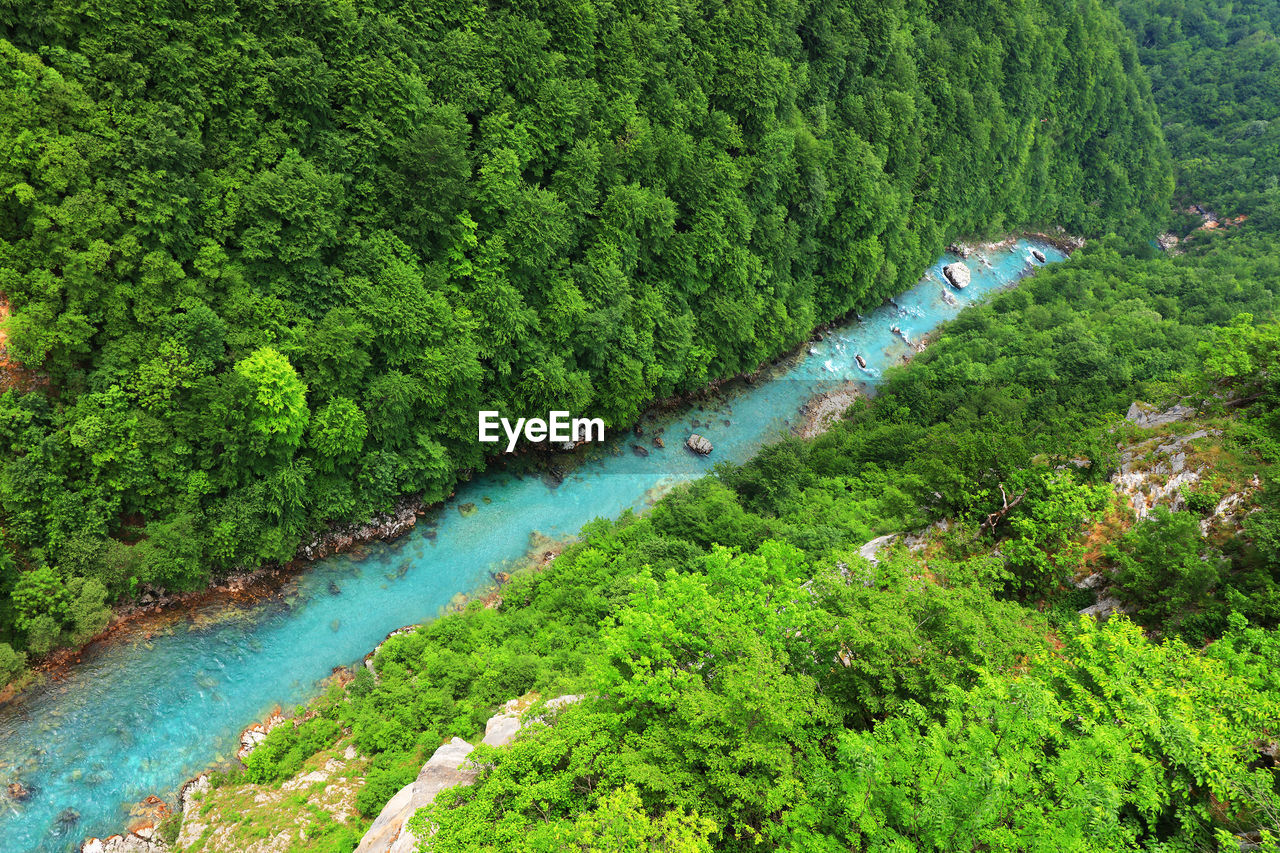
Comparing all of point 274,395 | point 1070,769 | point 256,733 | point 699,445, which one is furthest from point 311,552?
point 1070,769

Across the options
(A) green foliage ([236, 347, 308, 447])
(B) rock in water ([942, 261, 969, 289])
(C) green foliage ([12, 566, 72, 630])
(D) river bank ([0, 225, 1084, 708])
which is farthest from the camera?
(B) rock in water ([942, 261, 969, 289])

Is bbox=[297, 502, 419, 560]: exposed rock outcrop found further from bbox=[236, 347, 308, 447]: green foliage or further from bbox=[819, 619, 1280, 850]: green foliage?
bbox=[819, 619, 1280, 850]: green foliage

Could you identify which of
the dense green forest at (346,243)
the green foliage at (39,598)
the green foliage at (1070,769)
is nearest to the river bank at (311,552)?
the dense green forest at (346,243)

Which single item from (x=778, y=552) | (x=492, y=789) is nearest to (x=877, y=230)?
(x=778, y=552)

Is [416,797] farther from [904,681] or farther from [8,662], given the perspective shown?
[8,662]

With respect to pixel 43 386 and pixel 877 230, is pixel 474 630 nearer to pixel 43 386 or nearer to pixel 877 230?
pixel 43 386

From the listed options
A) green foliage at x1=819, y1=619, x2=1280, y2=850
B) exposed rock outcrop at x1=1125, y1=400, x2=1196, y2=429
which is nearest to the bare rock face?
green foliage at x1=819, y1=619, x2=1280, y2=850
